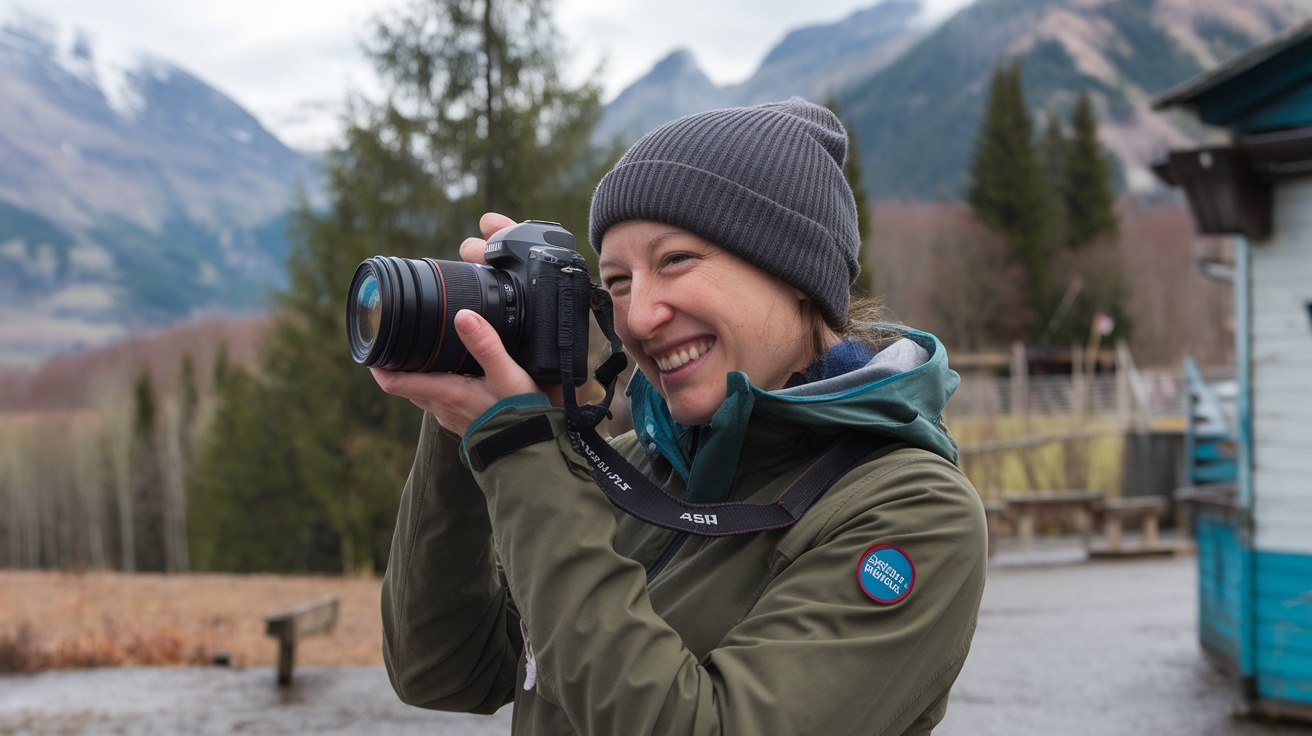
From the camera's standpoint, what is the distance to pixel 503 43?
14.9 m

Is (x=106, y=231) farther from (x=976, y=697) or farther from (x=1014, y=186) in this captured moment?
(x=976, y=697)

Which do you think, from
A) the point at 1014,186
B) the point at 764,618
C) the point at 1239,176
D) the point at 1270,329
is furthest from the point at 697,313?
the point at 1014,186

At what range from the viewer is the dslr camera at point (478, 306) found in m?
1.36

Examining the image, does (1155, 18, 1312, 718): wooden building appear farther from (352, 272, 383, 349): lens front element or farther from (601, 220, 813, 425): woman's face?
(352, 272, 383, 349): lens front element

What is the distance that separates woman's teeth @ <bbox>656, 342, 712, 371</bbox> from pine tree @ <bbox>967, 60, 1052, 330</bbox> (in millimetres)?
44146

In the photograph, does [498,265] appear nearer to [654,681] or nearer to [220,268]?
[654,681]

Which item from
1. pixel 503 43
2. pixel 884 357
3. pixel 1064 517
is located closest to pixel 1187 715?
pixel 884 357

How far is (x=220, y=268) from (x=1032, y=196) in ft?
485

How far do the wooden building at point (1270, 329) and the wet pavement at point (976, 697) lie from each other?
0.58 meters

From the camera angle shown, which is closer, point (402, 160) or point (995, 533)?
point (402, 160)

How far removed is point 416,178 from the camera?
50.4 ft

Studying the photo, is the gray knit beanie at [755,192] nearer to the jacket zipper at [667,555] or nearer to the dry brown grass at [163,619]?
the jacket zipper at [667,555]

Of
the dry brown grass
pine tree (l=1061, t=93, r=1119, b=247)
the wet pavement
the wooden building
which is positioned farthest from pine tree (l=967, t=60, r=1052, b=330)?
the wooden building

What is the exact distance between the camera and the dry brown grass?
8.26 metres
